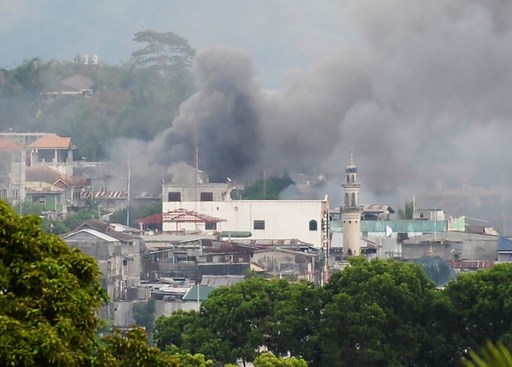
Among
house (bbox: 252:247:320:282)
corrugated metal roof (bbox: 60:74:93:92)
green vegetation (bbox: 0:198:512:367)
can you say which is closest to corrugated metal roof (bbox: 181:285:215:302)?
house (bbox: 252:247:320:282)

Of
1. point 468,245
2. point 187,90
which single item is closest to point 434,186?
point 468,245

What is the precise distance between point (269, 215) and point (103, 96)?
40.4 meters

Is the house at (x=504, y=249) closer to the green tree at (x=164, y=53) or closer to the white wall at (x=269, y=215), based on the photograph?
the white wall at (x=269, y=215)

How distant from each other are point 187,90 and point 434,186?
2614 cm

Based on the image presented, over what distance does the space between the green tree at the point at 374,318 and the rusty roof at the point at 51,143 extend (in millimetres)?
64980

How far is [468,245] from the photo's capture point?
78.6m

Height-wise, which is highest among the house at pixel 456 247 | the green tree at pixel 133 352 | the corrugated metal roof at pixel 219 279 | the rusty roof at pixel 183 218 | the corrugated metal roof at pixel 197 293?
the rusty roof at pixel 183 218

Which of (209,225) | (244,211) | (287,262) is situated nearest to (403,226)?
(244,211)

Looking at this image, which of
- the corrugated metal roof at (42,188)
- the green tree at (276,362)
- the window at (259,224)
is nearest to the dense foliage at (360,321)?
the green tree at (276,362)

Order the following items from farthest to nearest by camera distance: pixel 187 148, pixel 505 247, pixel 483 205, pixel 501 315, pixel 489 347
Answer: pixel 483 205 → pixel 187 148 → pixel 505 247 → pixel 501 315 → pixel 489 347

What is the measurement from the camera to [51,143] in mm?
110125

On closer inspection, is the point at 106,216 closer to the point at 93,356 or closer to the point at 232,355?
the point at 232,355

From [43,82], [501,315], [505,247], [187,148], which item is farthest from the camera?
[43,82]

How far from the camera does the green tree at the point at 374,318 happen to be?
41906 millimetres
